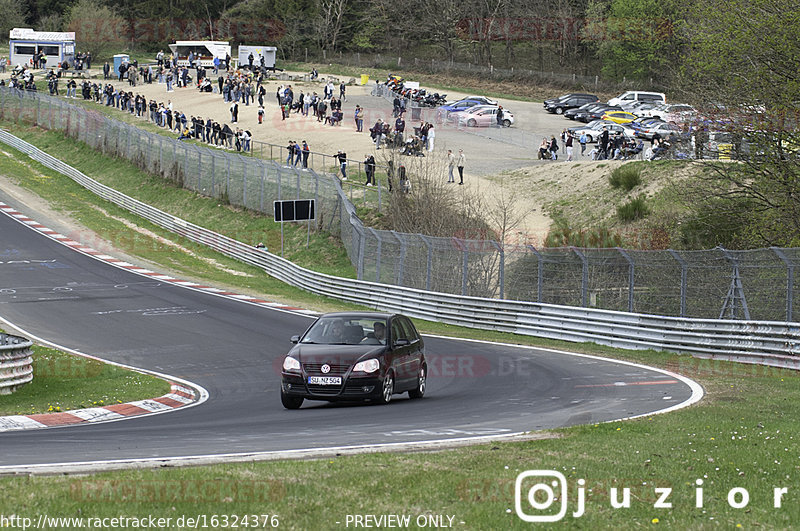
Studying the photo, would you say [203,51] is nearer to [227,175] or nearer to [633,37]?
[633,37]

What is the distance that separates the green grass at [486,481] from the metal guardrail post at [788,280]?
27.0 ft

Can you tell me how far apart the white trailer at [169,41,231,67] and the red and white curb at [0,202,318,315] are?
4744 cm

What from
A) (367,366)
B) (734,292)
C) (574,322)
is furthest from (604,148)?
(367,366)

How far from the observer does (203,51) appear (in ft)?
309

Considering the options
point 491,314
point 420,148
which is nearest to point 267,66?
point 420,148

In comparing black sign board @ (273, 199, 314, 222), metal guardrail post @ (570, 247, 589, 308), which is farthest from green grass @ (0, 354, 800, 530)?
black sign board @ (273, 199, 314, 222)

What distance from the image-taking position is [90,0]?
11081 centimetres

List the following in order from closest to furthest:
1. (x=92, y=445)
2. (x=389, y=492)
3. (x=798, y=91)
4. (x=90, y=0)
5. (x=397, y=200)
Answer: (x=389, y=492) < (x=92, y=445) < (x=798, y=91) < (x=397, y=200) < (x=90, y=0)

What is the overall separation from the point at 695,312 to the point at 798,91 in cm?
867

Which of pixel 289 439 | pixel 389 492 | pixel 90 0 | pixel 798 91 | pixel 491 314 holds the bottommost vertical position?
pixel 491 314

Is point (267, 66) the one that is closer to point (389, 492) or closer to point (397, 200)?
point (397, 200)

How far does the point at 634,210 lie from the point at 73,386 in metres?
29.9

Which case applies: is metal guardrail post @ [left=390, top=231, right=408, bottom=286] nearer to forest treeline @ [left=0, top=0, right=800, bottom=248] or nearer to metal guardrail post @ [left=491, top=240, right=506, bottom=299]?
metal guardrail post @ [left=491, top=240, right=506, bottom=299]

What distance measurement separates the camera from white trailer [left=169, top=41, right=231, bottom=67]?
9162 cm
